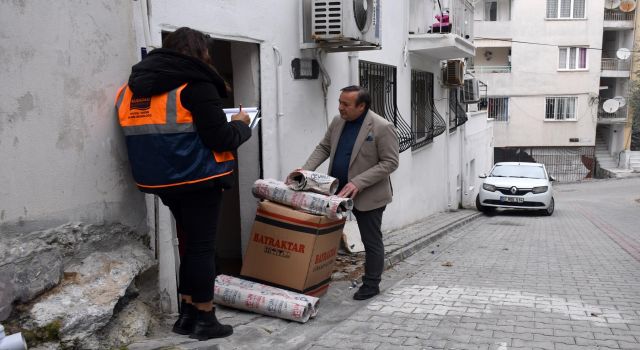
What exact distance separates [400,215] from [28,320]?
7.67 meters

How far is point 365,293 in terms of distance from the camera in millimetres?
4969

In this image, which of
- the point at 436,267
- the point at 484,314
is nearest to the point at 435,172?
the point at 436,267

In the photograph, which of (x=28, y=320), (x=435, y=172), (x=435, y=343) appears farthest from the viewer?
(x=435, y=172)

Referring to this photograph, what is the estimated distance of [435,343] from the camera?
388 cm

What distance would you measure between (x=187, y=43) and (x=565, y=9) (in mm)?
34402

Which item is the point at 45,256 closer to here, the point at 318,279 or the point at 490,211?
the point at 318,279

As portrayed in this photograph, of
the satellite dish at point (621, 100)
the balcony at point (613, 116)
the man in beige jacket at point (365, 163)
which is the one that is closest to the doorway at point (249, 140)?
the man in beige jacket at point (365, 163)

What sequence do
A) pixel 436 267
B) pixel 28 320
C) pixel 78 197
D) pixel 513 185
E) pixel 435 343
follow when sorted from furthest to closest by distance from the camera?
pixel 513 185, pixel 436 267, pixel 435 343, pixel 78 197, pixel 28 320

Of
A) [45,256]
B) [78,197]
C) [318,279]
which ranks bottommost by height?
[318,279]

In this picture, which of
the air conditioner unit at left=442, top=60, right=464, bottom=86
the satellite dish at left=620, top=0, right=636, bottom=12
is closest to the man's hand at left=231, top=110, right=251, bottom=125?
the air conditioner unit at left=442, top=60, right=464, bottom=86

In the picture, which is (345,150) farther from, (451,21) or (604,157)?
(604,157)

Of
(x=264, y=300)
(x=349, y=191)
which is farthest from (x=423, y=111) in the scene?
(x=264, y=300)

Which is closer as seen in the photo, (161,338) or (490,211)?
(161,338)

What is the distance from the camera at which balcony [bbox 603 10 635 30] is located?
3412 cm
